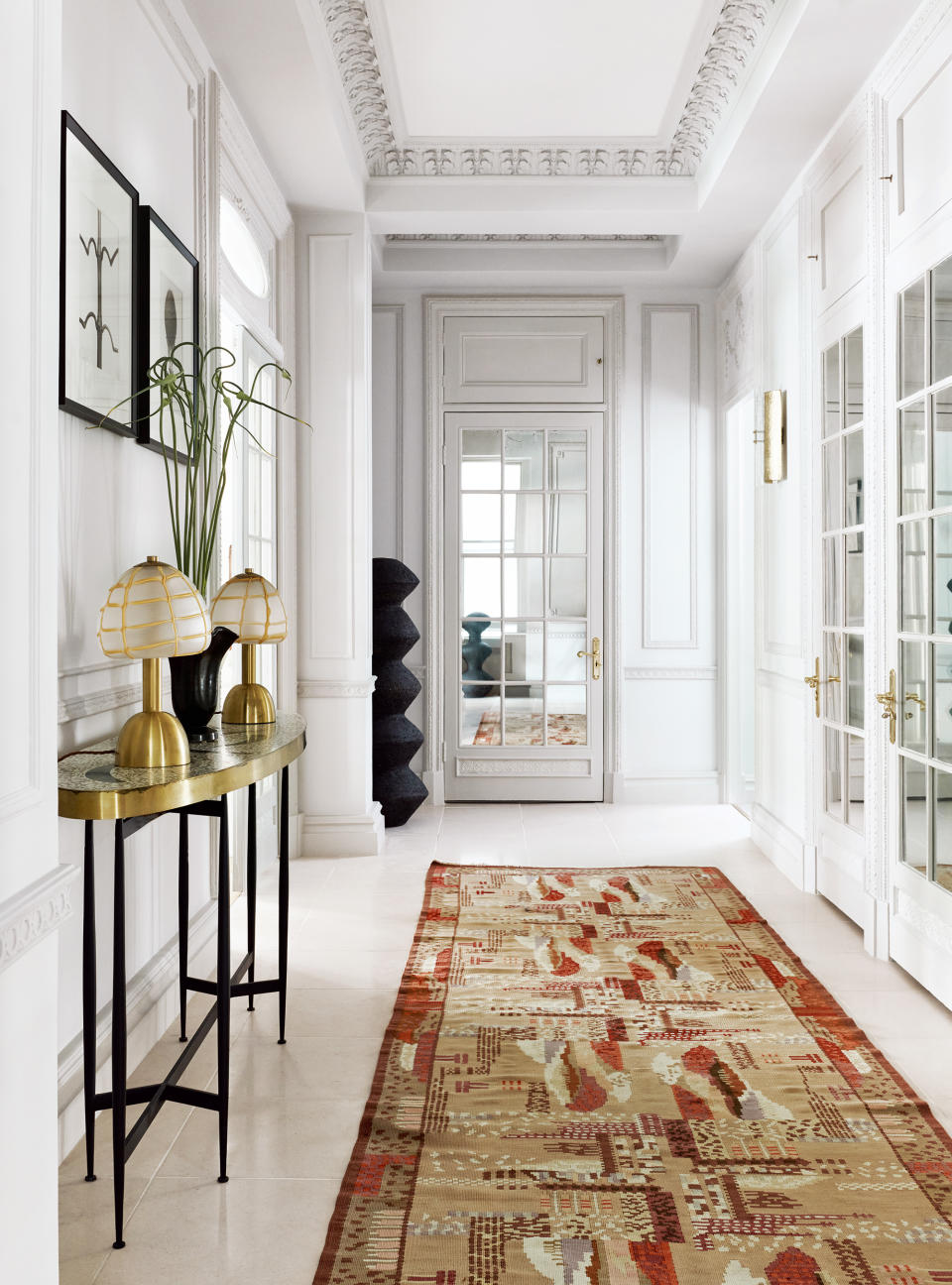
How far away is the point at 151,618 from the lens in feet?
6.39

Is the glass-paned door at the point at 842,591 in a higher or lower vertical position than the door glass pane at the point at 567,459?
lower

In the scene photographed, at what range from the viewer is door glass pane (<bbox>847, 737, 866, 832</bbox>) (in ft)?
11.5

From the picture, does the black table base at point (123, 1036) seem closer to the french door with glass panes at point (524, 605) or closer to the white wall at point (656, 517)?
the french door with glass panes at point (524, 605)

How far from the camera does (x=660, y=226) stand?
4.75 meters

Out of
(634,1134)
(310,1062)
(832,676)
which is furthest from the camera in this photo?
(832,676)

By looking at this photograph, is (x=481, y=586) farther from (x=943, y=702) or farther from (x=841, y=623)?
(x=943, y=702)

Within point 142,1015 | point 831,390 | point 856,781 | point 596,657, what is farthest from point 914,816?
point 596,657

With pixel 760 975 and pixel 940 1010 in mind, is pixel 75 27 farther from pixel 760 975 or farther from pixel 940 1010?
pixel 940 1010

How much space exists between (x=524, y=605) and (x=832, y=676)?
7.63 feet

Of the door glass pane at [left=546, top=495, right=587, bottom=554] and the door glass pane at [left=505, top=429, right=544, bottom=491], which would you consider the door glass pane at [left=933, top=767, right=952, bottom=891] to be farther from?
the door glass pane at [left=505, top=429, right=544, bottom=491]

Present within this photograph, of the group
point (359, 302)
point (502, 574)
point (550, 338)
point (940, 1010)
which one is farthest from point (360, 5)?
point (940, 1010)

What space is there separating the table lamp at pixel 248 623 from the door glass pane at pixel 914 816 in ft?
6.24

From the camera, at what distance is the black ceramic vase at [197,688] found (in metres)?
2.42

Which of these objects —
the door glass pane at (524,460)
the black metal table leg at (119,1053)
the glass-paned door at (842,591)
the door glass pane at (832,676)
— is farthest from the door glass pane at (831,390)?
the black metal table leg at (119,1053)
